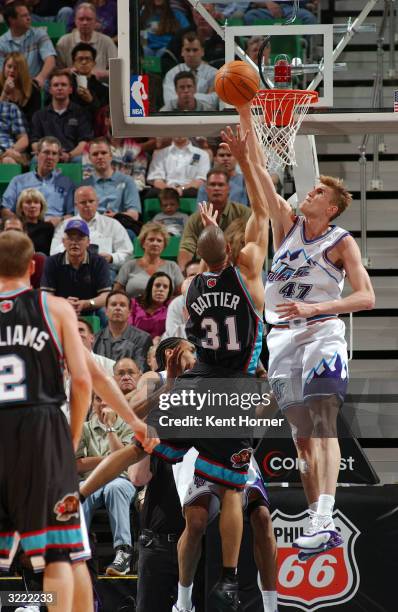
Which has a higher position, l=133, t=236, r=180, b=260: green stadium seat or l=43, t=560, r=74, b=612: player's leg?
l=133, t=236, r=180, b=260: green stadium seat

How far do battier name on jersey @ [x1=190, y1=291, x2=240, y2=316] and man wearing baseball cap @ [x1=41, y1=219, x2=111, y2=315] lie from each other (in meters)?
3.10

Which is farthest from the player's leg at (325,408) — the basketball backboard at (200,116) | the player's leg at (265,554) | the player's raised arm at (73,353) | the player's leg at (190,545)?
the player's raised arm at (73,353)

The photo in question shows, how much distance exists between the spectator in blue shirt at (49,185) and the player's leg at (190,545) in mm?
5134

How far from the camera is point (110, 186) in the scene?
39.5 ft

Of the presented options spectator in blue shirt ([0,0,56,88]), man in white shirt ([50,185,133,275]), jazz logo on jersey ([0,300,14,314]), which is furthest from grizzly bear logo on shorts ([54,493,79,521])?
spectator in blue shirt ([0,0,56,88])

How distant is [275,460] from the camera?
7.98m

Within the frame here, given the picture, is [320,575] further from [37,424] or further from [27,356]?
[27,356]

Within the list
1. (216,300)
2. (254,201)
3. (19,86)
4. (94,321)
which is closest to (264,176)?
(254,201)

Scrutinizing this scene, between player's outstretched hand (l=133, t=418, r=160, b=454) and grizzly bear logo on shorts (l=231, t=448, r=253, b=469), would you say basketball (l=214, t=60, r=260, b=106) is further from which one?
player's outstretched hand (l=133, t=418, r=160, b=454)

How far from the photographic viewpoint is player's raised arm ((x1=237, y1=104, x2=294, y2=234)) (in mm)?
7539

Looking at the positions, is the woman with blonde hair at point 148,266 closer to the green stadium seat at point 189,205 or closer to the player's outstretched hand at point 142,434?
the green stadium seat at point 189,205

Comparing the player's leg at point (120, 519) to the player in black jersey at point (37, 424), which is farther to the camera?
the player's leg at point (120, 519)

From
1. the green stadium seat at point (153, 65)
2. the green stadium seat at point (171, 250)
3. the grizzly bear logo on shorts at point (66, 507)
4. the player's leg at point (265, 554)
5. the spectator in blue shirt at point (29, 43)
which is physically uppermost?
the spectator in blue shirt at point (29, 43)

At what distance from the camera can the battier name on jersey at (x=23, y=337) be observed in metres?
5.65
